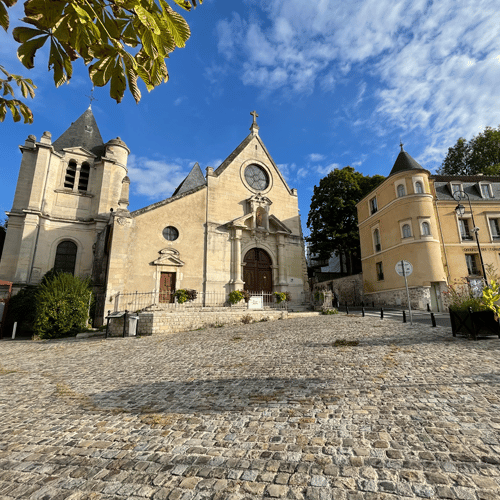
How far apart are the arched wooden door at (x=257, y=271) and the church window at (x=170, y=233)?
4973 mm

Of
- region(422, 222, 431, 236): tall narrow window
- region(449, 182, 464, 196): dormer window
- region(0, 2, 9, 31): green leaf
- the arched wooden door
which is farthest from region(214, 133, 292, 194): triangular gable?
region(0, 2, 9, 31): green leaf

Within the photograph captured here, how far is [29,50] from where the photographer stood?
1589mm

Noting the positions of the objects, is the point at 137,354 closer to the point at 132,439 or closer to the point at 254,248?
the point at 132,439

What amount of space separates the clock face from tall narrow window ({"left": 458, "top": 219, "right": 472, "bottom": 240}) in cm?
1486

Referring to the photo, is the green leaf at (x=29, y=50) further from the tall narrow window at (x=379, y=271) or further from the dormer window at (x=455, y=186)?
the dormer window at (x=455, y=186)

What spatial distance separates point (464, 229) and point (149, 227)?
22.4m

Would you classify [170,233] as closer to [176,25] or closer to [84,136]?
[84,136]

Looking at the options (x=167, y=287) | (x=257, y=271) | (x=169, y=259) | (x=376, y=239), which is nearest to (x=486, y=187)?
(x=376, y=239)

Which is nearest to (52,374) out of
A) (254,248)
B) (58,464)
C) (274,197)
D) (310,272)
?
(58,464)

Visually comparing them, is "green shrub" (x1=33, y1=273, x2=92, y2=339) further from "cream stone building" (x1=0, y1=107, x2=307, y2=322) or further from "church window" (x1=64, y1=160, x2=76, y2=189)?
"church window" (x1=64, y1=160, x2=76, y2=189)

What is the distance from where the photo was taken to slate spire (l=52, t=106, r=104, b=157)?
2195 centimetres

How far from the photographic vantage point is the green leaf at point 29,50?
156 cm

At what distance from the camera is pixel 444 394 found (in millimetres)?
3633

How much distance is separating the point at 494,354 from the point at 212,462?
247 inches
